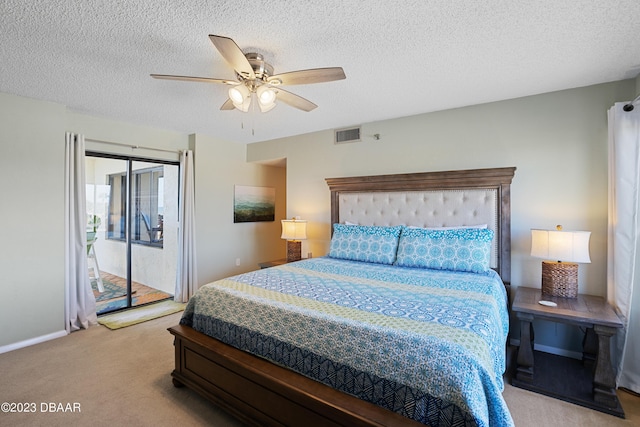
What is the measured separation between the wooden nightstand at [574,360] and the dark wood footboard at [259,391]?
1.62 metres

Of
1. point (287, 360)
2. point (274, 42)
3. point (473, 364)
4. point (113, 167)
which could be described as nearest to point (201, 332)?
point (287, 360)

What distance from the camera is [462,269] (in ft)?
9.09

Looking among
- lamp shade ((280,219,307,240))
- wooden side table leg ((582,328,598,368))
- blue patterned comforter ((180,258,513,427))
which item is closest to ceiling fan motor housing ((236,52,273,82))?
blue patterned comforter ((180,258,513,427))

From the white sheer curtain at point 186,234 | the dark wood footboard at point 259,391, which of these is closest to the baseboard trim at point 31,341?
the white sheer curtain at point 186,234

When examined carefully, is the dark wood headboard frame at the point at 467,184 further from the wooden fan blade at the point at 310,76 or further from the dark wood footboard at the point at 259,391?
the dark wood footboard at the point at 259,391

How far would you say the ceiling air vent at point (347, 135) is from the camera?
4051mm

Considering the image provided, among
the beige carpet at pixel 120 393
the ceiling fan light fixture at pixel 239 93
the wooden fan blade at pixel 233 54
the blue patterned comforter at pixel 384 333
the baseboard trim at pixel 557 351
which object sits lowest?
the beige carpet at pixel 120 393

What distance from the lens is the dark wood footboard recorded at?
141 centimetres

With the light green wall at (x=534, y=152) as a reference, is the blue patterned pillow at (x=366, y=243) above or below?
below

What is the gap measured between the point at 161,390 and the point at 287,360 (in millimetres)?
1289

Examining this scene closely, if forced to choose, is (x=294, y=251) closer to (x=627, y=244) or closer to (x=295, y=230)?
(x=295, y=230)

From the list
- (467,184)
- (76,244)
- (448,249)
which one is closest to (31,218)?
(76,244)

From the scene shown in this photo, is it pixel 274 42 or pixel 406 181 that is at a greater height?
pixel 274 42

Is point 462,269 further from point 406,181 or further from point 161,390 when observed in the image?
point 161,390
